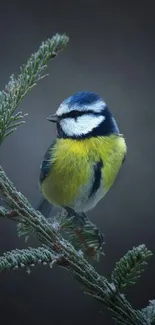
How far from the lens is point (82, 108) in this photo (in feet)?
1.84

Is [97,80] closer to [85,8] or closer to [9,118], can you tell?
[85,8]

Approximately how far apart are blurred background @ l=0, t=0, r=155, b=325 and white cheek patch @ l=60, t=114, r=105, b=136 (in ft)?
0.71

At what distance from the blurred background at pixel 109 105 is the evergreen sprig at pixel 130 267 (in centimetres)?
46

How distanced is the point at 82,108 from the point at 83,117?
19 mm

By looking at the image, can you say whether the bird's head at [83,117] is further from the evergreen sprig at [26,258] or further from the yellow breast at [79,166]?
the evergreen sprig at [26,258]

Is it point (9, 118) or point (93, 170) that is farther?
point (93, 170)

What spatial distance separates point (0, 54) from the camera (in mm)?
1174

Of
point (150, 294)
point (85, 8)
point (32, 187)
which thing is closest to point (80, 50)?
point (85, 8)

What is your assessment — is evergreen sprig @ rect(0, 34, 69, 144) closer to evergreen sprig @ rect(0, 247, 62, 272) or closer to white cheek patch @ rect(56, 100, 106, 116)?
evergreen sprig @ rect(0, 247, 62, 272)

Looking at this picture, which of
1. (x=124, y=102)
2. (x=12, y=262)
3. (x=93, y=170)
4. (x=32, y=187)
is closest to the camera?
(x=12, y=262)

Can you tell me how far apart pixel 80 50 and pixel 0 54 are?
18cm

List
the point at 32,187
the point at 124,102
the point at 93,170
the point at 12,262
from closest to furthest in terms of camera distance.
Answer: the point at 12,262, the point at 93,170, the point at 32,187, the point at 124,102

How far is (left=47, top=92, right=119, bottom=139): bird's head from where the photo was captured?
0.54m

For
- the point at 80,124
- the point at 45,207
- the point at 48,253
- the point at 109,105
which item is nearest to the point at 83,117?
the point at 80,124
